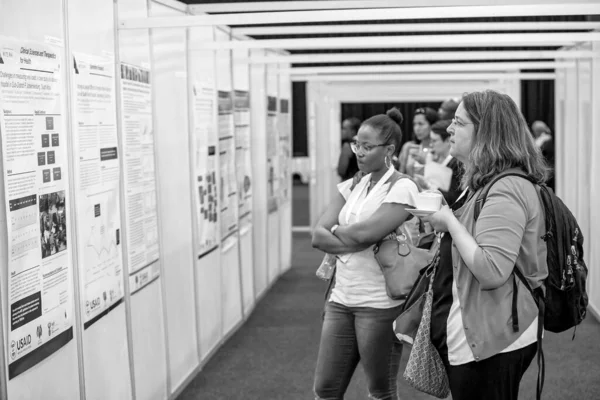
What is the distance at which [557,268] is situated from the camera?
7.85 feet

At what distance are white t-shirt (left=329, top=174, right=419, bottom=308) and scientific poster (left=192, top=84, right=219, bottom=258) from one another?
2257 millimetres

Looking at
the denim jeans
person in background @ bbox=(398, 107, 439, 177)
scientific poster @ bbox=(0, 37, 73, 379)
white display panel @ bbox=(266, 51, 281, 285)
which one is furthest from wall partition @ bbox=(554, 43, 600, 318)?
scientific poster @ bbox=(0, 37, 73, 379)

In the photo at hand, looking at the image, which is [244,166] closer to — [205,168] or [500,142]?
[205,168]

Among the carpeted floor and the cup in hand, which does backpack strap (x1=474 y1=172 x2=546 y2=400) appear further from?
the carpeted floor

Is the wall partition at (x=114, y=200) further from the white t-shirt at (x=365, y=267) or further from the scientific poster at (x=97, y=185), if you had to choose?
the white t-shirt at (x=365, y=267)

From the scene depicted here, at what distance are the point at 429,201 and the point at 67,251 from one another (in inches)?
63.7

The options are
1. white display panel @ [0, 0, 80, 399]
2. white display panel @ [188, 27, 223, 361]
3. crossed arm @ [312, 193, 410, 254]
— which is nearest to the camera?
white display panel @ [0, 0, 80, 399]

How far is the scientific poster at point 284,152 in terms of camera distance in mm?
9297

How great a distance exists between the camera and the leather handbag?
3.16 meters

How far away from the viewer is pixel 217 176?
5.98 meters

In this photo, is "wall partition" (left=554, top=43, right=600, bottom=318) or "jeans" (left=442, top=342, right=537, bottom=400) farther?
"wall partition" (left=554, top=43, right=600, bottom=318)

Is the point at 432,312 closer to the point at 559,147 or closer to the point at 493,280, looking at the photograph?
the point at 493,280

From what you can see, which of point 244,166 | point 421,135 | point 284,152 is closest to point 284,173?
point 284,152

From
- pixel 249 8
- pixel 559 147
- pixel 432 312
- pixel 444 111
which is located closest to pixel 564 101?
pixel 559 147
